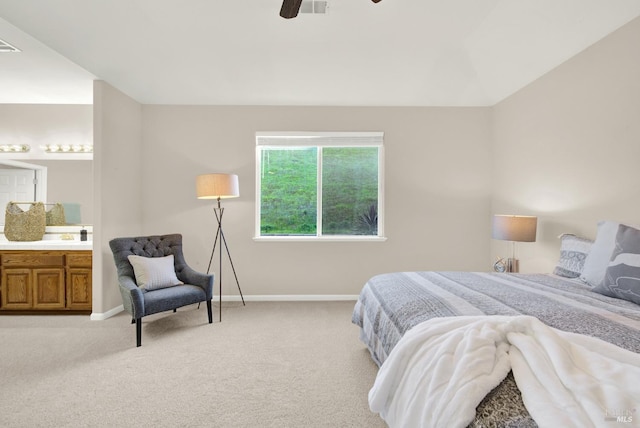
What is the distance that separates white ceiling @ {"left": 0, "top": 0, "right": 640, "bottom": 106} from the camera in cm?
265

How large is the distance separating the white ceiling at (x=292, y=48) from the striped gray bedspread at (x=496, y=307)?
2.19 meters

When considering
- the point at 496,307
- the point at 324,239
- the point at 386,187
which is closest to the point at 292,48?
the point at 386,187

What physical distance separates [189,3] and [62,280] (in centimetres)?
324

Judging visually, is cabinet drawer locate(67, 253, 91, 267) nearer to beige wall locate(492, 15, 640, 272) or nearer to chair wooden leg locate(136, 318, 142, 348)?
chair wooden leg locate(136, 318, 142, 348)

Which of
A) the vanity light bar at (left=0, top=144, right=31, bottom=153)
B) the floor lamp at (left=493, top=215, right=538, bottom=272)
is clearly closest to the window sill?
the floor lamp at (left=493, top=215, right=538, bottom=272)

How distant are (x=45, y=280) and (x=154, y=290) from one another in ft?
4.96

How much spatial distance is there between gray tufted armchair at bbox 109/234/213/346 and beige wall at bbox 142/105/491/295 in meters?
0.67

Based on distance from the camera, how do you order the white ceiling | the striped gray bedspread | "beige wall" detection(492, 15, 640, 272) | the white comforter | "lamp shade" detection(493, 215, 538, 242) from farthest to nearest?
"lamp shade" detection(493, 215, 538, 242), the white ceiling, "beige wall" detection(492, 15, 640, 272), the striped gray bedspread, the white comforter

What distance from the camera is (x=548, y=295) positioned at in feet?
6.23

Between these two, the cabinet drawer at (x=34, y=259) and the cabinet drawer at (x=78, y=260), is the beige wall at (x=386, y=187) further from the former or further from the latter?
the cabinet drawer at (x=34, y=259)

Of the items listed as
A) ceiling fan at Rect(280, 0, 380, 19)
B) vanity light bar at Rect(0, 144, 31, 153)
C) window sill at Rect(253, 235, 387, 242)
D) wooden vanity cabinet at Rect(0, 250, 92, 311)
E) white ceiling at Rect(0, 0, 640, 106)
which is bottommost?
wooden vanity cabinet at Rect(0, 250, 92, 311)

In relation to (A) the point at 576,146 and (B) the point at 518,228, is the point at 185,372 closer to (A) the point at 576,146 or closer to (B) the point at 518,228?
(B) the point at 518,228

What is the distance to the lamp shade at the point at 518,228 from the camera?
309cm

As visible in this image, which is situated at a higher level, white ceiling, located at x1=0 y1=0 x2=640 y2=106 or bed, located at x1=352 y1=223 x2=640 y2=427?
white ceiling, located at x1=0 y1=0 x2=640 y2=106
